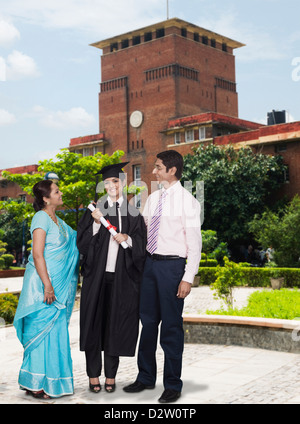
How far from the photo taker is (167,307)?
4.55m

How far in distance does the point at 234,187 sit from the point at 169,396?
85.7 feet

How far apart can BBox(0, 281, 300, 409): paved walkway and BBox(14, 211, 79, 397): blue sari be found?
0.53 feet

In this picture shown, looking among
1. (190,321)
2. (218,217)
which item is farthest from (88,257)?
(218,217)

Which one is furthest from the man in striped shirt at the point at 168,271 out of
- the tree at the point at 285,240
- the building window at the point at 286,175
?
the building window at the point at 286,175

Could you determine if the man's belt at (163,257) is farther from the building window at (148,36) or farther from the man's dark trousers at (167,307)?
the building window at (148,36)

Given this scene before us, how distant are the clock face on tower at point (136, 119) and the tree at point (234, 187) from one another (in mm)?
12721

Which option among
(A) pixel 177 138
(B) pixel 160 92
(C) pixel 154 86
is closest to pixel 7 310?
(A) pixel 177 138

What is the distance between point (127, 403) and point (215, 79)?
4413 cm

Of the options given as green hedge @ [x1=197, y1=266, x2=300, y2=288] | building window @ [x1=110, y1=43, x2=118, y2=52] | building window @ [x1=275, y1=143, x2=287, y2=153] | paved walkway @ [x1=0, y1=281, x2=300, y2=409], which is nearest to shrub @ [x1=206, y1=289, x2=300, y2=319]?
paved walkway @ [x1=0, y1=281, x2=300, y2=409]

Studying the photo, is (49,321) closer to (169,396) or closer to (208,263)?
(169,396)

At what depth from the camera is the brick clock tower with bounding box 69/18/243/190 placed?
137 feet

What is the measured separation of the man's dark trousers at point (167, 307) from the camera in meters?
4.54

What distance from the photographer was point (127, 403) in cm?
433

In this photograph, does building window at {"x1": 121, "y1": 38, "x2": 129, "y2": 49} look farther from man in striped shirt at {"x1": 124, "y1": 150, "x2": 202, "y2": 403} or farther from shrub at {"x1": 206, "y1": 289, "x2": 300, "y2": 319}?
man in striped shirt at {"x1": 124, "y1": 150, "x2": 202, "y2": 403}
